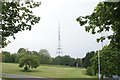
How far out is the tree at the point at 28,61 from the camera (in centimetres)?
1194

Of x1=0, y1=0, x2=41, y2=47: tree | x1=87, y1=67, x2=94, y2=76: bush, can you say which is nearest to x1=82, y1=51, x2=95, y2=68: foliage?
x1=87, y1=67, x2=94, y2=76: bush

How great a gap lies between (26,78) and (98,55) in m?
3.33

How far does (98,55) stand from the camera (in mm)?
12734

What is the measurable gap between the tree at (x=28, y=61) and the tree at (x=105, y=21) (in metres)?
8.43

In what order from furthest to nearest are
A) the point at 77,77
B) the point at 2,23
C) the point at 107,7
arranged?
the point at 77,77
the point at 2,23
the point at 107,7

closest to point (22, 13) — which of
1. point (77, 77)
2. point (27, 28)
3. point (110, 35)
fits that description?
point (27, 28)

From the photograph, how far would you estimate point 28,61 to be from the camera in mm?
13039

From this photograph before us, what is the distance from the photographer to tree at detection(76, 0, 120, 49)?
310 cm

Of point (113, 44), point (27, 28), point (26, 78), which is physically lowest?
point (26, 78)

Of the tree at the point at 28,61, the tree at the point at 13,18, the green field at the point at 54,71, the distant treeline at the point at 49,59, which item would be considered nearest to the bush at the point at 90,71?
the green field at the point at 54,71

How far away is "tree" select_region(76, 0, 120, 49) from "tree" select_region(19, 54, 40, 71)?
843cm

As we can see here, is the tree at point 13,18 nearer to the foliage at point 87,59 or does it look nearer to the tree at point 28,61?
the tree at point 28,61

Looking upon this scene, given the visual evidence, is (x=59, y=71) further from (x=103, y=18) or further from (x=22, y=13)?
(x=103, y=18)

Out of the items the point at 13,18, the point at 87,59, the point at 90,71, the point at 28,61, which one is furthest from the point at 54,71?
the point at 13,18
